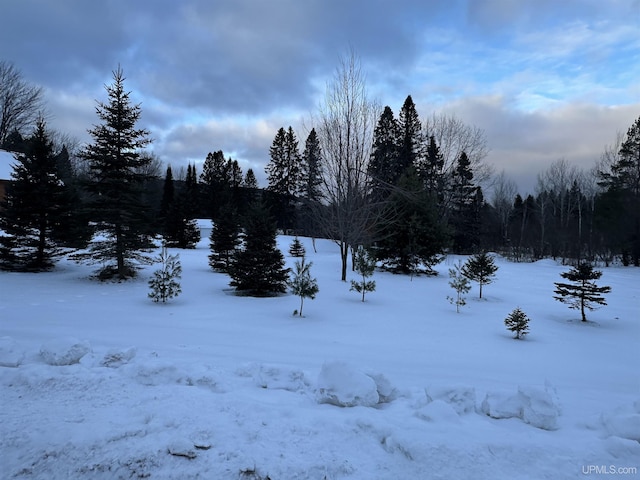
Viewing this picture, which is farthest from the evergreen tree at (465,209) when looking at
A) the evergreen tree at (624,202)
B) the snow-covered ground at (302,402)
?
the snow-covered ground at (302,402)

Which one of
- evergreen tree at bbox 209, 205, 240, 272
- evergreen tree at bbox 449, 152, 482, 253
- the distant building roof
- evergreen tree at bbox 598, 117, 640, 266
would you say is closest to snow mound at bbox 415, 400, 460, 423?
evergreen tree at bbox 209, 205, 240, 272

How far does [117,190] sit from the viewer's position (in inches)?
502

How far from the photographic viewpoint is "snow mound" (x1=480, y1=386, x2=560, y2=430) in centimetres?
341

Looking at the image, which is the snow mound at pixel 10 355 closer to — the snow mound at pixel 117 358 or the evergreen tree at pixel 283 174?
the snow mound at pixel 117 358

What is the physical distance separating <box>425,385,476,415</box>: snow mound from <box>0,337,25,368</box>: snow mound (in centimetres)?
499

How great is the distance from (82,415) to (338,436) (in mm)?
2317

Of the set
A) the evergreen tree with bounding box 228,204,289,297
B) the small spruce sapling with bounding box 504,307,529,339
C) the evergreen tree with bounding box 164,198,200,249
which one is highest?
the evergreen tree with bounding box 164,198,200,249

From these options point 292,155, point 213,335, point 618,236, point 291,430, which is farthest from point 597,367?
point 292,155

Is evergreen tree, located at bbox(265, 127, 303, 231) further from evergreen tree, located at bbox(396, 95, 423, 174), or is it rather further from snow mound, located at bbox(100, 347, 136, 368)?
snow mound, located at bbox(100, 347, 136, 368)

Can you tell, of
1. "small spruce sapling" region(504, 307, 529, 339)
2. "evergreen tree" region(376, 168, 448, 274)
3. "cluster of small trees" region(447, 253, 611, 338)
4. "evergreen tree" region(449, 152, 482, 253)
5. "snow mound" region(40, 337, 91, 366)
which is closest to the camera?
"snow mound" region(40, 337, 91, 366)

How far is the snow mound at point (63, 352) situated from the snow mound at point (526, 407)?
194 inches

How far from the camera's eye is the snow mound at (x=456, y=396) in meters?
3.71

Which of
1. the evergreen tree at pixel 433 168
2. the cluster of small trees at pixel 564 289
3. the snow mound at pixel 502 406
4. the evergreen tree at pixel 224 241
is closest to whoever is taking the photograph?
the snow mound at pixel 502 406

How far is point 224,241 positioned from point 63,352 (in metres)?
13.1
